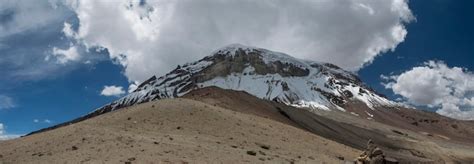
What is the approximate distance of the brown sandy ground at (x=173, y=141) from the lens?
1129 inches

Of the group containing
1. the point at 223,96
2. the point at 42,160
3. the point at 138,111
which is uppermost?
the point at 223,96

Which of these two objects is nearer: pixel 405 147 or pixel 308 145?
pixel 308 145

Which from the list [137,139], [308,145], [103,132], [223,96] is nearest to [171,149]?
[137,139]

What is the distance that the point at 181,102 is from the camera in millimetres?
45844

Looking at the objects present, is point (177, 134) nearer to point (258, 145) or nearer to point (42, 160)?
point (258, 145)

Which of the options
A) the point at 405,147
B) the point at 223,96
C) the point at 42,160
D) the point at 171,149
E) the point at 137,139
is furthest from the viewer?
the point at 405,147

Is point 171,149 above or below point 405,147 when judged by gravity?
below

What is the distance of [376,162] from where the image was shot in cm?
3331

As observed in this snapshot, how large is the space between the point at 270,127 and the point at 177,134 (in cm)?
1157

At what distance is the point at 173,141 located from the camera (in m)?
33.2

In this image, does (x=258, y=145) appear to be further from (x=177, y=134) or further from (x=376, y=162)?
(x=376, y=162)

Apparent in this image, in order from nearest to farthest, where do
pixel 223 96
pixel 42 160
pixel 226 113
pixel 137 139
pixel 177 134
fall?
pixel 42 160 < pixel 137 139 < pixel 177 134 < pixel 226 113 < pixel 223 96

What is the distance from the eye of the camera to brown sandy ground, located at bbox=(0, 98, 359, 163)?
2867cm

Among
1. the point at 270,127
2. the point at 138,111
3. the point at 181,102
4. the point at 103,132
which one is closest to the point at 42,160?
the point at 103,132
